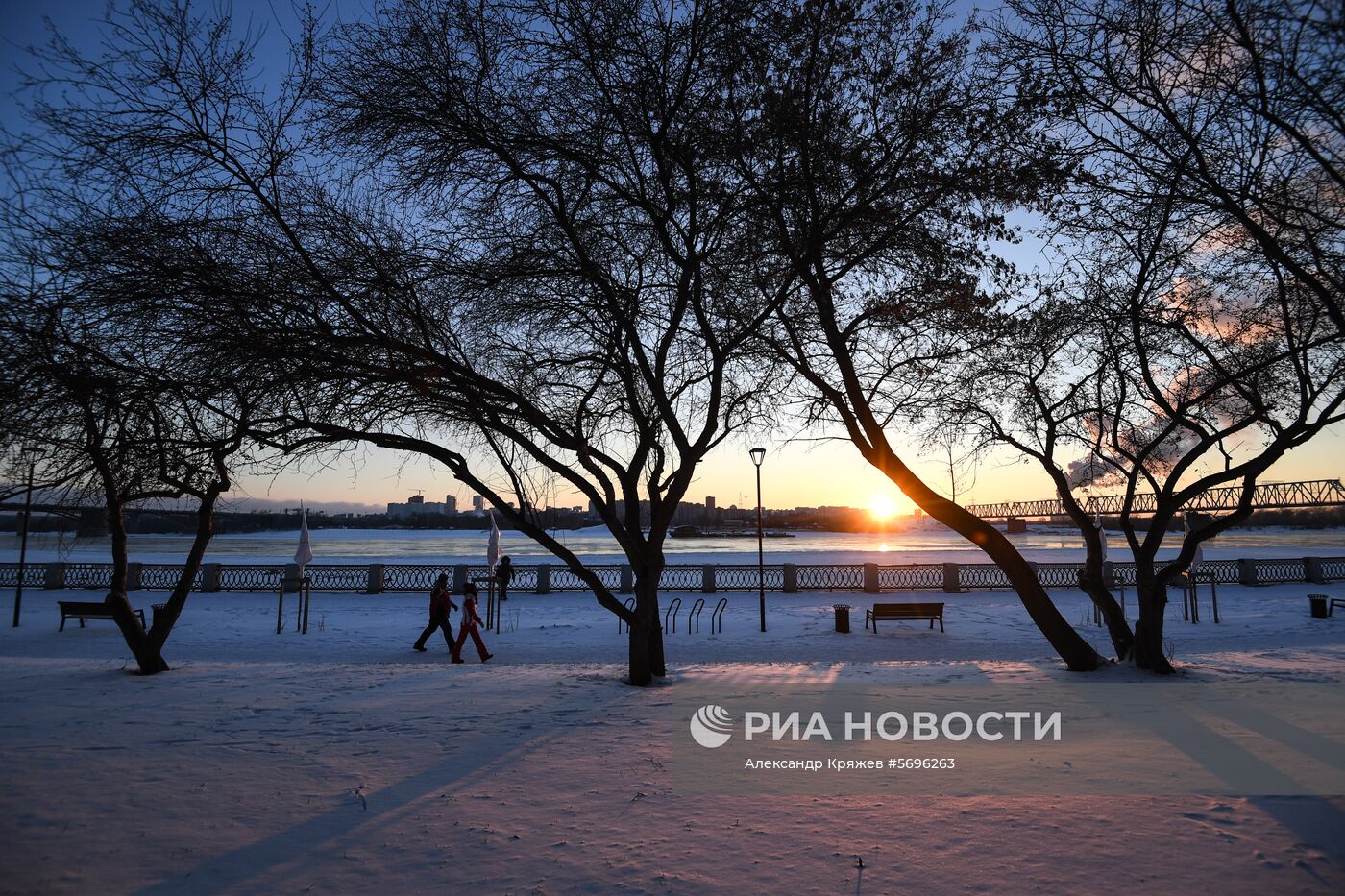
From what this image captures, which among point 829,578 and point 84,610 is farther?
point 829,578

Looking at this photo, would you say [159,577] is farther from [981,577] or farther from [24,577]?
[981,577]

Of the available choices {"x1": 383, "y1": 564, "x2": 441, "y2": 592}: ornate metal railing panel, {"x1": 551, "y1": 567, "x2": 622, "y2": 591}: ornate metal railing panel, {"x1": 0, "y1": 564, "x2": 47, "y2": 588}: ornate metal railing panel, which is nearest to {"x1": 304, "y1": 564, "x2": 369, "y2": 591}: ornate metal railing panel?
{"x1": 383, "y1": 564, "x2": 441, "y2": 592}: ornate metal railing panel

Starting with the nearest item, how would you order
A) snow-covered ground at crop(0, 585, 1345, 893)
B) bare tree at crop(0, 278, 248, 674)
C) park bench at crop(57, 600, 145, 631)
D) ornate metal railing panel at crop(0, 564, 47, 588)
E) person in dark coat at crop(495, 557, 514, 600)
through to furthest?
snow-covered ground at crop(0, 585, 1345, 893), bare tree at crop(0, 278, 248, 674), park bench at crop(57, 600, 145, 631), person in dark coat at crop(495, 557, 514, 600), ornate metal railing panel at crop(0, 564, 47, 588)

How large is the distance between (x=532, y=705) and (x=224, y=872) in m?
4.13

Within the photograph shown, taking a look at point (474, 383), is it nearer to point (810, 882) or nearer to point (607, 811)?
point (607, 811)

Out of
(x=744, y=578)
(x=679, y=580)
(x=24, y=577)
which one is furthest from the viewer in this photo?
(x=744, y=578)

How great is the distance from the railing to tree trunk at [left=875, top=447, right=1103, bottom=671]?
15.8 meters

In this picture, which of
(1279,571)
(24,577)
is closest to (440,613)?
(24,577)

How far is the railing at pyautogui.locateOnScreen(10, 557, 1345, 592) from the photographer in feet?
87.1

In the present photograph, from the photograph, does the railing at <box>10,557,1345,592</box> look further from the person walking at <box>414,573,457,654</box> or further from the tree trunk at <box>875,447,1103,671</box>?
the tree trunk at <box>875,447,1103,671</box>

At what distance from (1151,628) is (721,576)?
19.5 m

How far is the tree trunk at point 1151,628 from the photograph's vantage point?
1001 cm

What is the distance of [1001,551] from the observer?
1034 cm

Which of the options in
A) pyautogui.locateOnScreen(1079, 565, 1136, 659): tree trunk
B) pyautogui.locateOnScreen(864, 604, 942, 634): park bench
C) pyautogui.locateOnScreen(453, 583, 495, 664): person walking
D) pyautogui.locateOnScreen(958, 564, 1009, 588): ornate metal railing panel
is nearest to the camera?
pyautogui.locateOnScreen(1079, 565, 1136, 659): tree trunk
